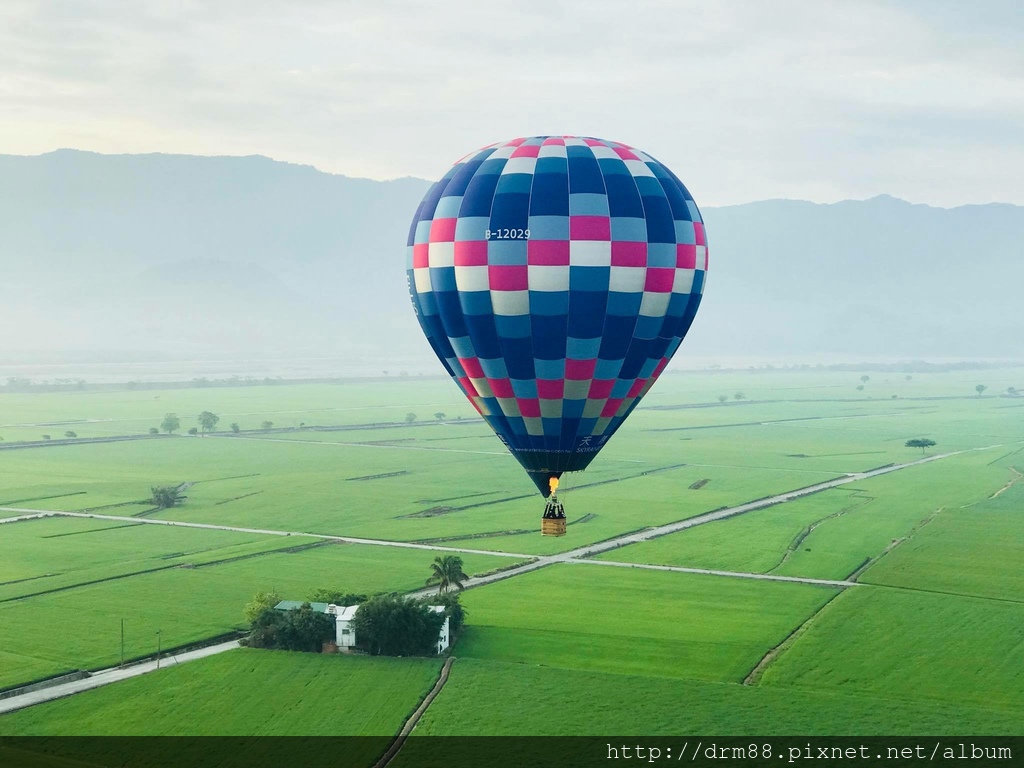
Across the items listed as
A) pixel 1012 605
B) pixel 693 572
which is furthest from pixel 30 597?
pixel 1012 605

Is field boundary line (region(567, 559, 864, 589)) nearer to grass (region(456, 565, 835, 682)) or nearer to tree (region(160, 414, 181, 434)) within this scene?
grass (region(456, 565, 835, 682))

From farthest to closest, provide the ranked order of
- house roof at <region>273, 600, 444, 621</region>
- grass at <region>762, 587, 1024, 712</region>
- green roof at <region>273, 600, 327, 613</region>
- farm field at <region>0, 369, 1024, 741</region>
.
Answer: green roof at <region>273, 600, 327, 613</region> < house roof at <region>273, 600, 444, 621</region> < grass at <region>762, 587, 1024, 712</region> < farm field at <region>0, 369, 1024, 741</region>

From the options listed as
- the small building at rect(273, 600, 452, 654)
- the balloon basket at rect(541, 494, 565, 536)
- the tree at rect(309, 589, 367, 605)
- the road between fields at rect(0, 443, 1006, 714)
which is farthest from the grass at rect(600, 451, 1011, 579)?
the balloon basket at rect(541, 494, 565, 536)

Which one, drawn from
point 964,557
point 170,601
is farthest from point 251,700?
point 964,557

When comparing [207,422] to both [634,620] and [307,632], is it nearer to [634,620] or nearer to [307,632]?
[634,620]

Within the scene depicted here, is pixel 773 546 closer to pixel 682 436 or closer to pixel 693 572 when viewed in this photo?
pixel 693 572
